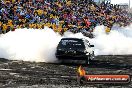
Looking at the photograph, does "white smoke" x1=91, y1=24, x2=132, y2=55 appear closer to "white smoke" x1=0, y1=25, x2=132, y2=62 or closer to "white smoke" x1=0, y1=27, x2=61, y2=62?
"white smoke" x1=0, y1=25, x2=132, y2=62

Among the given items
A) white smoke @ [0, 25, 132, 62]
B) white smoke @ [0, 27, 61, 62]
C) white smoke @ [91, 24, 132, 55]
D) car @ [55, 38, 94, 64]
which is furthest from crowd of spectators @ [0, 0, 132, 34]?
car @ [55, 38, 94, 64]

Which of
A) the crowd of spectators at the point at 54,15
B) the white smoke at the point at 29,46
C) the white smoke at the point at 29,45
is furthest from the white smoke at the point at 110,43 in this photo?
the white smoke at the point at 29,46

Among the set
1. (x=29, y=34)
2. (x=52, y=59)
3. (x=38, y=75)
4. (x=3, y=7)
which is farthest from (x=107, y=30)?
(x=38, y=75)

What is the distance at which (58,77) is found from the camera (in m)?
14.6

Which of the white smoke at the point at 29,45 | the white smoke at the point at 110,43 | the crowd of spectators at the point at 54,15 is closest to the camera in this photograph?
the white smoke at the point at 29,45

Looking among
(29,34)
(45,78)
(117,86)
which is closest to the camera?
(117,86)

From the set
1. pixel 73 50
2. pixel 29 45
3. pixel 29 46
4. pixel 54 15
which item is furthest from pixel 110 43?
pixel 73 50

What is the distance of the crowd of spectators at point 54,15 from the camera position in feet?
105

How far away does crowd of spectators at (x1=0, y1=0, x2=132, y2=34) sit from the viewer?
32.1m

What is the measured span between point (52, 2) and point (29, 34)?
54.1 ft

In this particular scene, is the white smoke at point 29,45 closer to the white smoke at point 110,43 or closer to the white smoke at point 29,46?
the white smoke at point 29,46

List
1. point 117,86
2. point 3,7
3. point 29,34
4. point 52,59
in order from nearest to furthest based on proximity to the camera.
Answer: point 117,86, point 52,59, point 29,34, point 3,7

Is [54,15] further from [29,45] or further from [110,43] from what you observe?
[29,45]

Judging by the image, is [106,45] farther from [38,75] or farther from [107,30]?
[38,75]
